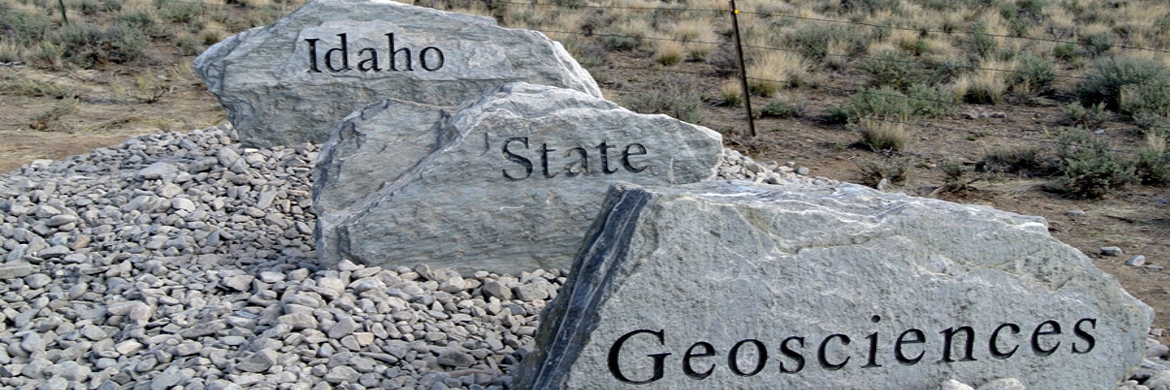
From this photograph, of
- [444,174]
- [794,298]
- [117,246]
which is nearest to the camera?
[794,298]

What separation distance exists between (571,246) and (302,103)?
8.98ft

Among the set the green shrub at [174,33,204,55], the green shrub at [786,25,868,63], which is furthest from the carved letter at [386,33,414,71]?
the green shrub at [786,25,868,63]

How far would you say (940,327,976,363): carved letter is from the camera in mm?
3467

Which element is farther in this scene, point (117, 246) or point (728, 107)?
point (728, 107)

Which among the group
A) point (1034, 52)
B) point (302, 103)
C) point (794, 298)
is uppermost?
point (794, 298)

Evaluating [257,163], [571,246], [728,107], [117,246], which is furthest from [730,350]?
[728,107]

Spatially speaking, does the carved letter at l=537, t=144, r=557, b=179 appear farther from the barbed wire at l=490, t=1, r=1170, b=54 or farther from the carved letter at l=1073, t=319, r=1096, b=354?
the barbed wire at l=490, t=1, r=1170, b=54

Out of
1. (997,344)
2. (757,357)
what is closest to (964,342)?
(997,344)

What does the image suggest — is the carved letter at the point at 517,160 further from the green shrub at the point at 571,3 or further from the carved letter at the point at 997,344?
the green shrub at the point at 571,3

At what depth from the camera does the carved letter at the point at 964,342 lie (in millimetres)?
3467

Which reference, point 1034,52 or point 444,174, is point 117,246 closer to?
point 444,174

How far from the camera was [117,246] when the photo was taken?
545 centimetres

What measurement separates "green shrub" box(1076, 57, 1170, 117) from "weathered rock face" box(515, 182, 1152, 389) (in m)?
6.49

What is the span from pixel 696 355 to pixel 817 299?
403 millimetres
